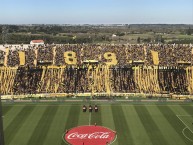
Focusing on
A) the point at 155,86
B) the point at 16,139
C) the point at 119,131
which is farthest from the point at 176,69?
the point at 16,139

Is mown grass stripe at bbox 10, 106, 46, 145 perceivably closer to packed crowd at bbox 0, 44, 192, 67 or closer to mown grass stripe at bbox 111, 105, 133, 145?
mown grass stripe at bbox 111, 105, 133, 145

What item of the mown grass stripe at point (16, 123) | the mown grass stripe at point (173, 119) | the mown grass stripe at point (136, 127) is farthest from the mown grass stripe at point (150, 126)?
the mown grass stripe at point (16, 123)

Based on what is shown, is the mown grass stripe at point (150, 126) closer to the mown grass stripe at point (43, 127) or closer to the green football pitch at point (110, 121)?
the green football pitch at point (110, 121)

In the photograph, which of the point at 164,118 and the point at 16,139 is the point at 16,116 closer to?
the point at 16,139

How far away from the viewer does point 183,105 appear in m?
44.2

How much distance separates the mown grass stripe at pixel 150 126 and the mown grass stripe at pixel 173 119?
2166mm

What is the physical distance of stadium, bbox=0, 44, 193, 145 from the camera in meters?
32.1

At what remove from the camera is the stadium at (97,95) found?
32.1 m

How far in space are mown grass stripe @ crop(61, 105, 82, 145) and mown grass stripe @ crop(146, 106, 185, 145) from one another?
1009 cm

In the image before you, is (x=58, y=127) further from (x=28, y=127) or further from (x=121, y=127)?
(x=121, y=127)

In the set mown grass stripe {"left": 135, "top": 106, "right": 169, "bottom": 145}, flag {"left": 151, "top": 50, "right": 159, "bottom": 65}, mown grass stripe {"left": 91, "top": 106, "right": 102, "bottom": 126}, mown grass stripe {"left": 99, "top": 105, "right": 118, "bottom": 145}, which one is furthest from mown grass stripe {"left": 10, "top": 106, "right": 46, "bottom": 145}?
flag {"left": 151, "top": 50, "right": 159, "bottom": 65}

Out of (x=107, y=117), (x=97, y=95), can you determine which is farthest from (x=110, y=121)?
(x=97, y=95)

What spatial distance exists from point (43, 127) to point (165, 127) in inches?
573

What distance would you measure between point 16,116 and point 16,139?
26.9 feet
